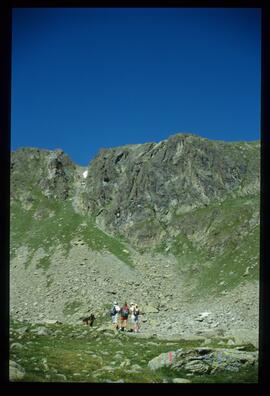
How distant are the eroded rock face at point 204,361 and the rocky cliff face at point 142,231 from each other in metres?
25.5

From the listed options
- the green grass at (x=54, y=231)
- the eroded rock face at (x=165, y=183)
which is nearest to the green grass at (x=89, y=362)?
the green grass at (x=54, y=231)

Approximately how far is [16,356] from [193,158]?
80150 millimetres

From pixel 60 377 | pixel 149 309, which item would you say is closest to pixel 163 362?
pixel 60 377

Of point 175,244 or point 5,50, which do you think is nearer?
point 5,50

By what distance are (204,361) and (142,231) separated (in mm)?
72356

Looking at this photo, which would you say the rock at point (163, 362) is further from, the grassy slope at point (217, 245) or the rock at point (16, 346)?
the grassy slope at point (217, 245)

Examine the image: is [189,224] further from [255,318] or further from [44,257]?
[255,318]

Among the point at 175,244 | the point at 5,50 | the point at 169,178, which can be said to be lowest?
the point at 5,50

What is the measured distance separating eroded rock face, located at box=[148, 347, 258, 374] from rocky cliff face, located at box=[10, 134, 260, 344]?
25537 millimetres

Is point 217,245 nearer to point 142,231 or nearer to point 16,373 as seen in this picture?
point 142,231

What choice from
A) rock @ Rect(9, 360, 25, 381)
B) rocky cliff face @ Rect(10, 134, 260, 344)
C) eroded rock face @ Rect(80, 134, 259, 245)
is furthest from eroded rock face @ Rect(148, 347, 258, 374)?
eroded rock face @ Rect(80, 134, 259, 245)

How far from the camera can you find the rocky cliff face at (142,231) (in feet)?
188

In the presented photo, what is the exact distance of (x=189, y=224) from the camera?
82562 millimetres
